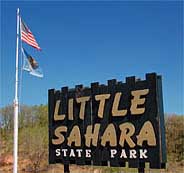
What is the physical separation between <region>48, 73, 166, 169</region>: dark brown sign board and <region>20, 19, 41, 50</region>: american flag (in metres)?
2.34

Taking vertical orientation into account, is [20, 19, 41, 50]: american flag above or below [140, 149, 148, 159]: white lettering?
above

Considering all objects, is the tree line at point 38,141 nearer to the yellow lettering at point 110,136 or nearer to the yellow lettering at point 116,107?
the yellow lettering at point 110,136

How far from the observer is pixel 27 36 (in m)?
18.5

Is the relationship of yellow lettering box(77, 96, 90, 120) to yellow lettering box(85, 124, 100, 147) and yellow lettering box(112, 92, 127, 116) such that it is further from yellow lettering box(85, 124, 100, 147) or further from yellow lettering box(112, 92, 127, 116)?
yellow lettering box(112, 92, 127, 116)

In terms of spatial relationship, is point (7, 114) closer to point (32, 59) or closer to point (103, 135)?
point (32, 59)

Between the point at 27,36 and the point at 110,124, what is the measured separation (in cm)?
602

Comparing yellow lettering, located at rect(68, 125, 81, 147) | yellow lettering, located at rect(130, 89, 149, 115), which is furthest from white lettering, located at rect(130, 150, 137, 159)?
yellow lettering, located at rect(68, 125, 81, 147)

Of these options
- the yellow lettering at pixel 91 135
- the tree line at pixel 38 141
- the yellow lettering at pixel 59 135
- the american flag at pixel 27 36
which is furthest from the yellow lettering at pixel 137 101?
the tree line at pixel 38 141

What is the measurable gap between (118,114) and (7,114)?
3039 centimetres

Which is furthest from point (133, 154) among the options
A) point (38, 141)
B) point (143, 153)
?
point (38, 141)

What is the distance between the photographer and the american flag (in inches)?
723

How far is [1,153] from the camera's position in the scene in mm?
39719

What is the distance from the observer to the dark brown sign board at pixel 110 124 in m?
13.9

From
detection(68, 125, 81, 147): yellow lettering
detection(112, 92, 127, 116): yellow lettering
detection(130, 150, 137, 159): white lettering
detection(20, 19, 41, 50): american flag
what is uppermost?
detection(20, 19, 41, 50): american flag
